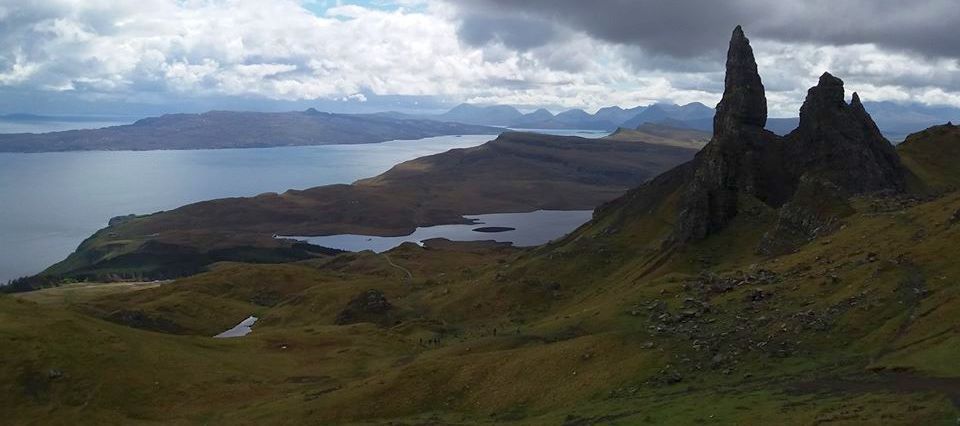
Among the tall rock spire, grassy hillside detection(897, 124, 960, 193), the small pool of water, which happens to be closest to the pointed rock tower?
the tall rock spire

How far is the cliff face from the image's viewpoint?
124312mm

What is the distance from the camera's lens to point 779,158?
136 meters

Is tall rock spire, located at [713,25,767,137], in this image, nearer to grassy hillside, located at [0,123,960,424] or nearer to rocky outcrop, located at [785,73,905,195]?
rocky outcrop, located at [785,73,905,195]

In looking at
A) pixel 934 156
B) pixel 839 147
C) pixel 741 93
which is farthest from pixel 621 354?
pixel 934 156

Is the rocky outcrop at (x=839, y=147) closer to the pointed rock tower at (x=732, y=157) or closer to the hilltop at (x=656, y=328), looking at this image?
the hilltop at (x=656, y=328)

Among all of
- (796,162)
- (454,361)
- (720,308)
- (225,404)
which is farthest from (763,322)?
(796,162)

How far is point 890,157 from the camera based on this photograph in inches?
5453

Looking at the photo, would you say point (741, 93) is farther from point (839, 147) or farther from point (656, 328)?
point (656, 328)

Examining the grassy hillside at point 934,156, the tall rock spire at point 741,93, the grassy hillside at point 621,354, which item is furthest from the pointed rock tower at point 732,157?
the grassy hillside at point 934,156

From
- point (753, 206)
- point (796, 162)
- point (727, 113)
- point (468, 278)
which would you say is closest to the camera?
point (753, 206)

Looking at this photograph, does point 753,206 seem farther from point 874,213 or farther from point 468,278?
point 468,278

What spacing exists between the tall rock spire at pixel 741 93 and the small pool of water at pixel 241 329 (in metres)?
99.8

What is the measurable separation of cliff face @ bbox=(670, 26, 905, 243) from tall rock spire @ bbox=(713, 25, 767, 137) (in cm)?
20

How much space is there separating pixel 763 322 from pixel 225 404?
54013mm
